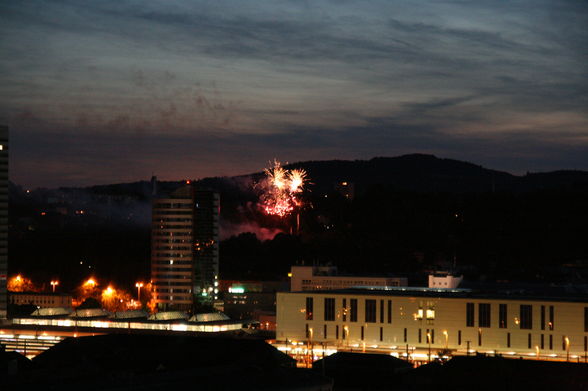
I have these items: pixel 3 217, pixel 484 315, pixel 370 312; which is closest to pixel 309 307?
pixel 370 312

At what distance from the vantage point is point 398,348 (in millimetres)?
42844

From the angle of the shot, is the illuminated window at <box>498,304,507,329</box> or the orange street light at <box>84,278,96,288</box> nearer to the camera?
the illuminated window at <box>498,304,507,329</box>

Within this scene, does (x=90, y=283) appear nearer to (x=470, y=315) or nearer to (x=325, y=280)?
(x=325, y=280)

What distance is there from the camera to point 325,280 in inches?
2638

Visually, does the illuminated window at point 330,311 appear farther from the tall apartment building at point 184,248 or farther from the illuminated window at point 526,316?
the tall apartment building at point 184,248

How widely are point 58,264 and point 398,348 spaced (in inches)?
1766

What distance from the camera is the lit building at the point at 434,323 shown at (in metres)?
40.8

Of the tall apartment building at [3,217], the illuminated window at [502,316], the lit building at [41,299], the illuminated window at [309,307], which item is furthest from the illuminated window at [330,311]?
the lit building at [41,299]

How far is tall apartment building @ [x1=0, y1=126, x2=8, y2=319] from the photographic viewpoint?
5894cm

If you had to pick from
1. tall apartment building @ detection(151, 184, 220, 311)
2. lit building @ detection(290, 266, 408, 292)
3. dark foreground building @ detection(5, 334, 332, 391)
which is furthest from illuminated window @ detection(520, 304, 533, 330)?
tall apartment building @ detection(151, 184, 220, 311)

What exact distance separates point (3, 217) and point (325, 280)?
64.4 feet

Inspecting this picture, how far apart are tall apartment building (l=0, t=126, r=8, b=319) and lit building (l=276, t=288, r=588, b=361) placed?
2036cm

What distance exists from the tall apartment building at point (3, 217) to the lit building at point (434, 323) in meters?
20.4

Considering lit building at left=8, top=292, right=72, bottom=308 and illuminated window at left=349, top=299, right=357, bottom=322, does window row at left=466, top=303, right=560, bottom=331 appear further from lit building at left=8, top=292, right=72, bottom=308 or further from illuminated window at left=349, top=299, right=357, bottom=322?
lit building at left=8, top=292, right=72, bottom=308
